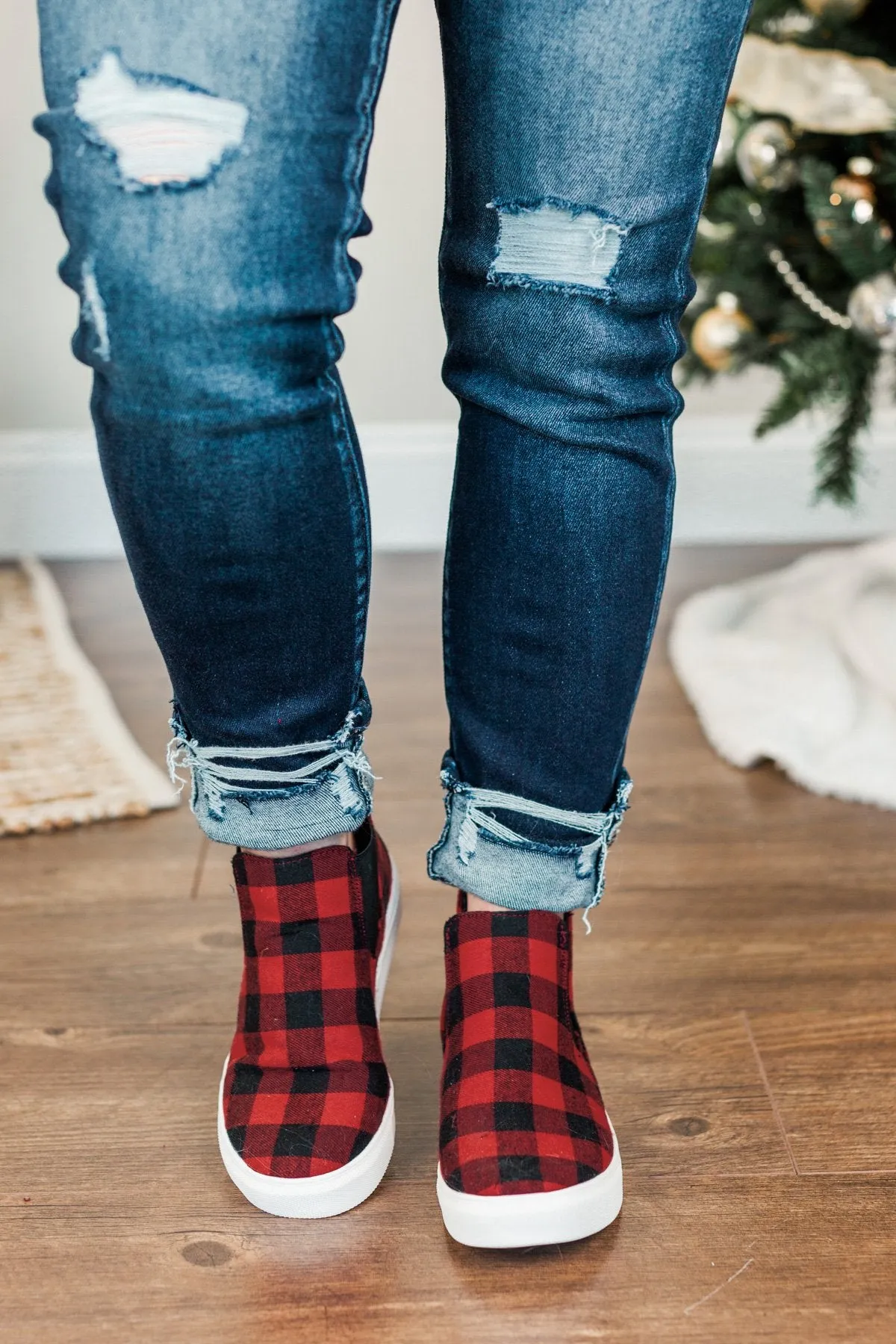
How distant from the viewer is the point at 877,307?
3.79ft

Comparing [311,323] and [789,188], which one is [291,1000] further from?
[789,188]

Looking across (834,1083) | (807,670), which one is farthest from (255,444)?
(807,670)

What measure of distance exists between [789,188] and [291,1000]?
3.36ft

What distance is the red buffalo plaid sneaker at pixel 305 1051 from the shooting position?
2.07ft

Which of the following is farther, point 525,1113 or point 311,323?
point 525,1113

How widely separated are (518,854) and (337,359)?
0.92ft

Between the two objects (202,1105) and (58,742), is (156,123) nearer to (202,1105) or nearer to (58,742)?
(202,1105)

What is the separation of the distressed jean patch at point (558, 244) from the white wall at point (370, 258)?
3.61 feet

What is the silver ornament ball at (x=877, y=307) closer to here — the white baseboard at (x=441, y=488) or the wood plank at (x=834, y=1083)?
the white baseboard at (x=441, y=488)

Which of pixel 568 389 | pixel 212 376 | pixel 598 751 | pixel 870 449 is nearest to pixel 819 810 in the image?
pixel 598 751

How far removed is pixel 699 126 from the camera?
531mm

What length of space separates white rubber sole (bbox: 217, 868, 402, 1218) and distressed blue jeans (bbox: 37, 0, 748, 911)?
150 mm

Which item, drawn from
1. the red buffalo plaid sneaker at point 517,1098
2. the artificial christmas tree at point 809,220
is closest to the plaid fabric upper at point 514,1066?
the red buffalo plaid sneaker at point 517,1098

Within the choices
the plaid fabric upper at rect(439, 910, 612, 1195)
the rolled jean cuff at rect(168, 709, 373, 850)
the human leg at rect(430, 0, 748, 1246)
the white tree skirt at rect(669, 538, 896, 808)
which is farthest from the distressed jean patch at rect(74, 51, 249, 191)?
the white tree skirt at rect(669, 538, 896, 808)
